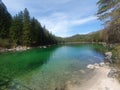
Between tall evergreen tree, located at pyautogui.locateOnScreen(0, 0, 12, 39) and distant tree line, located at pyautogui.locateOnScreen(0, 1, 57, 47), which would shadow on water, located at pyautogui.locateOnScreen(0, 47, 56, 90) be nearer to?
distant tree line, located at pyautogui.locateOnScreen(0, 1, 57, 47)

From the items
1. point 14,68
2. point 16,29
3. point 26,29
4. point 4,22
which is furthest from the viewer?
point 26,29

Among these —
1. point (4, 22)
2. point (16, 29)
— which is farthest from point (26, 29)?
point (4, 22)

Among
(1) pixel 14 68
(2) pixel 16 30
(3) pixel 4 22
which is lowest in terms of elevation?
(1) pixel 14 68

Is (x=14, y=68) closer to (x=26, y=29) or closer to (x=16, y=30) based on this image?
(x=16, y=30)

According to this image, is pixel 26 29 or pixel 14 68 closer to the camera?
pixel 14 68

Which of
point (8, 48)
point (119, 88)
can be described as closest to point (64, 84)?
point (119, 88)

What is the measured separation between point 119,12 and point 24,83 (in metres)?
10.9

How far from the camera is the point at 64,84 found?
16.7 metres

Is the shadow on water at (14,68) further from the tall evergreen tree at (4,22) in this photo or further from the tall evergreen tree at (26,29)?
the tall evergreen tree at (26,29)

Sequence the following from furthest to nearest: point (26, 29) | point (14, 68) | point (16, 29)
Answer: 1. point (26, 29)
2. point (16, 29)
3. point (14, 68)

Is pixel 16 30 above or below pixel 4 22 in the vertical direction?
below

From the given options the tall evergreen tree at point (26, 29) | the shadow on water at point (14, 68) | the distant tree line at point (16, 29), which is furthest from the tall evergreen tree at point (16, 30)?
the shadow on water at point (14, 68)

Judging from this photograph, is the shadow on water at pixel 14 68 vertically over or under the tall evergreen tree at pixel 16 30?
under

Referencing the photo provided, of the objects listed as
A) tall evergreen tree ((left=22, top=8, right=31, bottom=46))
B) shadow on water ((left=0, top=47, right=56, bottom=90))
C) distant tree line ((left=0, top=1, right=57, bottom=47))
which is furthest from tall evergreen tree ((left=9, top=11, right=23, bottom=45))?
shadow on water ((left=0, top=47, right=56, bottom=90))
